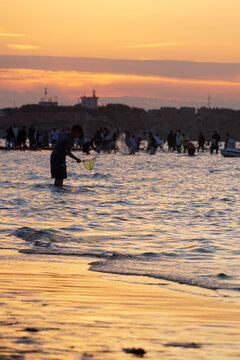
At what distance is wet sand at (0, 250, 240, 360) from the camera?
411 centimetres

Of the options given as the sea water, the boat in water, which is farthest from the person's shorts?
the boat in water

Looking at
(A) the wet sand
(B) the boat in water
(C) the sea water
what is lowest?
(B) the boat in water

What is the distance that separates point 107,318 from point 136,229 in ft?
20.3

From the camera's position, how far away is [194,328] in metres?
4.70

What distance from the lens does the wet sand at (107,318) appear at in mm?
4109

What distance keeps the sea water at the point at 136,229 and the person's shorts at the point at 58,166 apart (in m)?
0.43

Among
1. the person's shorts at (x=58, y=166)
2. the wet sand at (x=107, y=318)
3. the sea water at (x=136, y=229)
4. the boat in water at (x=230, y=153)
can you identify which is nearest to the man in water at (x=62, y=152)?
the person's shorts at (x=58, y=166)

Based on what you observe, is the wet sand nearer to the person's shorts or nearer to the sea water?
the sea water

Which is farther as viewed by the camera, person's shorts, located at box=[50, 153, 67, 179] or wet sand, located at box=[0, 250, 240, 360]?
person's shorts, located at box=[50, 153, 67, 179]

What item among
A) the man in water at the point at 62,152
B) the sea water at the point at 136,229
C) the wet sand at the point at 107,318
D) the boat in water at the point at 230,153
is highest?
the man in water at the point at 62,152

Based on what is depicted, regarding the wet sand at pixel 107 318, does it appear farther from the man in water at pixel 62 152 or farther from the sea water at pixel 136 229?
the man in water at pixel 62 152

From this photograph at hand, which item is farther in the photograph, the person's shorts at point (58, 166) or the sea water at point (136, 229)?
the person's shorts at point (58, 166)

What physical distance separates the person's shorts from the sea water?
1.40ft

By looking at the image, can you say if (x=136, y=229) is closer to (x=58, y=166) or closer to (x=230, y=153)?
(x=58, y=166)
